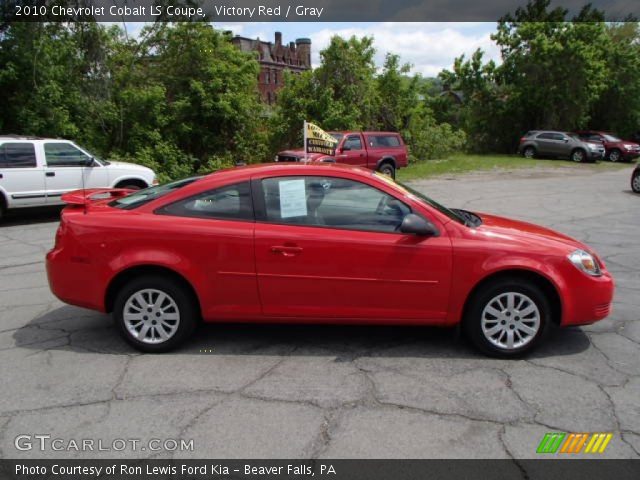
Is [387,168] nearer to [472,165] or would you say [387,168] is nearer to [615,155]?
[472,165]

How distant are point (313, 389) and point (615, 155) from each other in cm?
3323

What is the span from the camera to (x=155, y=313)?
438cm

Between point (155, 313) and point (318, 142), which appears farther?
point (318, 142)

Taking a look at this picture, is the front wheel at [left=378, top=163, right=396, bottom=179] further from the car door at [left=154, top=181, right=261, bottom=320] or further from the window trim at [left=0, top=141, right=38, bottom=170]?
the car door at [left=154, top=181, right=261, bottom=320]

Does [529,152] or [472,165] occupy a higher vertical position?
[529,152]

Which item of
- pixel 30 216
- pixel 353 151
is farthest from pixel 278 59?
pixel 30 216

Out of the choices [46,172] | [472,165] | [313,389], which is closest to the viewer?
[313,389]

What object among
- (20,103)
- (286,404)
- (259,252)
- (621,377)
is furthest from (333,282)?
(20,103)

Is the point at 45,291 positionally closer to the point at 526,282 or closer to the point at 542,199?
the point at 526,282

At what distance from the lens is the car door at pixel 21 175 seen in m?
10.7

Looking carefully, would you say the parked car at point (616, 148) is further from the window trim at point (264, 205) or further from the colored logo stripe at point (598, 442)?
the colored logo stripe at point (598, 442)

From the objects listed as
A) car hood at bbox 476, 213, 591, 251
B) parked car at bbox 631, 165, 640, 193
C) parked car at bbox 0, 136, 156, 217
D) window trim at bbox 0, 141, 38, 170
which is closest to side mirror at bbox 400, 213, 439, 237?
car hood at bbox 476, 213, 591, 251

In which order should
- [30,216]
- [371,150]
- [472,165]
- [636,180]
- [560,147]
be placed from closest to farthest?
1. [30,216]
2. [636,180]
3. [371,150]
4. [472,165]
5. [560,147]

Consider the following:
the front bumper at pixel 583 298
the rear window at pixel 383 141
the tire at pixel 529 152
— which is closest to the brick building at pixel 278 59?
the tire at pixel 529 152
